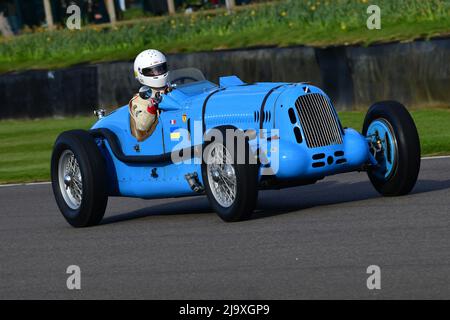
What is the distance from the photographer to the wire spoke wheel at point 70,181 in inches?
437

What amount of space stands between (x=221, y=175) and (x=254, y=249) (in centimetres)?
136

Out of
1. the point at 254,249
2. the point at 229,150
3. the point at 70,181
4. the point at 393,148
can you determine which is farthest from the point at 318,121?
the point at 70,181

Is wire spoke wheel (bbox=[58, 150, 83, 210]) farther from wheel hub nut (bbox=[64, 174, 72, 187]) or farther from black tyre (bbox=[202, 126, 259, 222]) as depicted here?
black tyre (bbox=[202, 126, 259, 222])

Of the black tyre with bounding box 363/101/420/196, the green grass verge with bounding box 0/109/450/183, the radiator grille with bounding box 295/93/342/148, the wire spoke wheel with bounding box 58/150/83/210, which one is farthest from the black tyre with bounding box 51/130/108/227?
the green grass verge with bounding box 0/109/450/183

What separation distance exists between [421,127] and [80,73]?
694cm

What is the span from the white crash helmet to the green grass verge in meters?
4.33

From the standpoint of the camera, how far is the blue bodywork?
977 centimetres

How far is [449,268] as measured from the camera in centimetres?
729

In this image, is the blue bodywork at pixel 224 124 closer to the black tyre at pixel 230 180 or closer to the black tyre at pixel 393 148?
the black tyre at pixel 393 148

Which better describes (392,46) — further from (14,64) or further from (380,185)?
(14,64)

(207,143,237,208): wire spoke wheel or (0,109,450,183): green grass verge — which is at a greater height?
(207,143,237,208): wire spoke wheel

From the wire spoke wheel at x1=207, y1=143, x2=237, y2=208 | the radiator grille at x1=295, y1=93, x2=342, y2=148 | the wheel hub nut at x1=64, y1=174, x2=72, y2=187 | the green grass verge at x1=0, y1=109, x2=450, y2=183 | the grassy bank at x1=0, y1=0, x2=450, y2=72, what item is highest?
the radiator grille at x1=295, y1=93, x2=342, y2=148

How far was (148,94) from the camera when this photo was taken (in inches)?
432

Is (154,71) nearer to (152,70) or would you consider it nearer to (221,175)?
(152,70)
